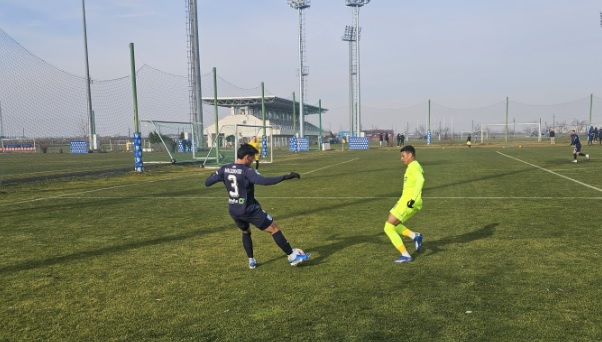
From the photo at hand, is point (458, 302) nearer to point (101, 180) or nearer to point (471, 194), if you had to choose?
point (471, 194)

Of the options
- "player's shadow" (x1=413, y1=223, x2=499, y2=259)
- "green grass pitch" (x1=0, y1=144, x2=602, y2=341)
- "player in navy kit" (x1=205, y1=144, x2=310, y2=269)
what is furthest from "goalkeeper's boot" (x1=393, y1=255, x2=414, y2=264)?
"player in navy kit" (x1=205, y1=144, x2=310, y2=269)

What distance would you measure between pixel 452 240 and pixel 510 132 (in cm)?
7287

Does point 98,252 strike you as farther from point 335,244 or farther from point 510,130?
point 510,130

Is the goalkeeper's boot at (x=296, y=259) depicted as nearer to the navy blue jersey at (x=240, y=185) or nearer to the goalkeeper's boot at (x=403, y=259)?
the navy blue jersey at (x=240, y=185)

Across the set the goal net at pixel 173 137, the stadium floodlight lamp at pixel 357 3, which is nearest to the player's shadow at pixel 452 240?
the goal net at pixel 173 137

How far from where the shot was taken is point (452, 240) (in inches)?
288

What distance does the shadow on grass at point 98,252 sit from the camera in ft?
20.4

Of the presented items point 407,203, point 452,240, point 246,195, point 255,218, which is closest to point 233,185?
point 246,195

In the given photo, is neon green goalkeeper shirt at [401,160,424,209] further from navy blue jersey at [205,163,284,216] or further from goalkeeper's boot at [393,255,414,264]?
navy blue jersey at [205,163,284,216]

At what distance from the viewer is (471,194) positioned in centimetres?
1270

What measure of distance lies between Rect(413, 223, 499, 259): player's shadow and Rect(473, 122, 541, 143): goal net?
5897 cm

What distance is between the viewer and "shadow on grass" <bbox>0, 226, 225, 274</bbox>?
6215 millimetres

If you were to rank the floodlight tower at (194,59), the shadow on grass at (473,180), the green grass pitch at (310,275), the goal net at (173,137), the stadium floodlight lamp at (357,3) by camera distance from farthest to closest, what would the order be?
the stadium floodlight lamp at (357,3)
the floodlight tower at (194,59)
the goal net at (173,137)
the shadow on grass at (473,180)
the green grass pitch at (310,275)

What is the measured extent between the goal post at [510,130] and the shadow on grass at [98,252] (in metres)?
61.0
